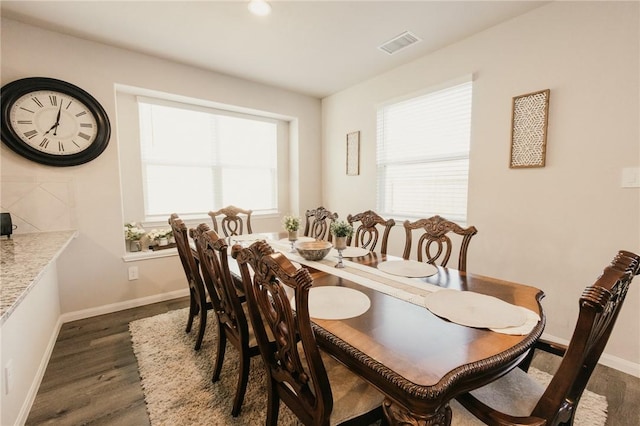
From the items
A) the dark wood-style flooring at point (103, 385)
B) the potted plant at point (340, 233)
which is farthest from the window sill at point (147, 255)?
the potted plant at point (340, 233)

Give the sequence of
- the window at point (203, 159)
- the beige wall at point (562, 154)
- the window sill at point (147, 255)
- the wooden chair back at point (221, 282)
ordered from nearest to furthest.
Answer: the wooden chair back at point (221, 282) < the beige wall at point (562, 154) < the window sill at point (147, 255) < the window at point (203, 159)

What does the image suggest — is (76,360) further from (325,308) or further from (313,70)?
(313,70)

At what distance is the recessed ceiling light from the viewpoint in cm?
206

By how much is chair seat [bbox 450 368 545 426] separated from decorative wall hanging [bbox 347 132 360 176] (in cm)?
289

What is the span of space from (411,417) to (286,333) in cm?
48

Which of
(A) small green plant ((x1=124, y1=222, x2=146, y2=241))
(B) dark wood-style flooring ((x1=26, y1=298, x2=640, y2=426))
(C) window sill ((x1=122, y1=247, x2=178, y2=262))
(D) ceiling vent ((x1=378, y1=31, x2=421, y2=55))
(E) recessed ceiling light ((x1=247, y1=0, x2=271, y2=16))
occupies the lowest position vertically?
(B) dark wood-style flooring ((x1=26, y1=298, x2=640, y2=426))

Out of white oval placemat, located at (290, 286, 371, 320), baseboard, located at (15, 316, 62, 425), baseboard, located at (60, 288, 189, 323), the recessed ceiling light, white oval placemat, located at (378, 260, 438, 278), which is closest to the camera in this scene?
white oval placemat, located at (290, 286, 371, 320)

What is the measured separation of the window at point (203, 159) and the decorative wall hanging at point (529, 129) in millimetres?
2978

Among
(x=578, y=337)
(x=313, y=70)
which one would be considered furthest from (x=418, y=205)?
(x=578, y=337)

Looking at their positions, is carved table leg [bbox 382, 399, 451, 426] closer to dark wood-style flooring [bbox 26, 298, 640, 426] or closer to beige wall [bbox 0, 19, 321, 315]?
dark wood-style flooring [bbox 26, 298, 640, 426]

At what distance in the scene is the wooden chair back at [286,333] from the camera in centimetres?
87

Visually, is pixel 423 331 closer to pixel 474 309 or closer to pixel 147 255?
pixel 474 309

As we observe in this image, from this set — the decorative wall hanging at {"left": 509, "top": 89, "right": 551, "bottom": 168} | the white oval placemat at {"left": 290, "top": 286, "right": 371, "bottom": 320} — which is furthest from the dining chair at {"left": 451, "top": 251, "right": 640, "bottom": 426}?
the decorative wall hanging at {"left": 509, "top": 89, "right": 551, "bottom": 168}

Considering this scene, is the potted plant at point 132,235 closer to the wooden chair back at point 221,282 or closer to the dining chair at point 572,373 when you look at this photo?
the wooden chair back at point 221,282
